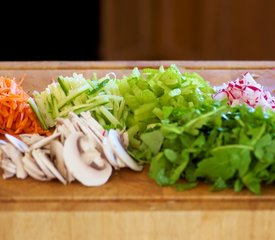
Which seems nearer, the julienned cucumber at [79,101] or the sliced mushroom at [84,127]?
the sliced mushroom at [84,127]

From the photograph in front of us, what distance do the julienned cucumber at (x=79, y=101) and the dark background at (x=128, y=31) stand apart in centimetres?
202

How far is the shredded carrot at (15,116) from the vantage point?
1.54 m

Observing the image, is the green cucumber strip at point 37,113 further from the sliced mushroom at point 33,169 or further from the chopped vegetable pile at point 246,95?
the chopped vegetable pile at point 246,95

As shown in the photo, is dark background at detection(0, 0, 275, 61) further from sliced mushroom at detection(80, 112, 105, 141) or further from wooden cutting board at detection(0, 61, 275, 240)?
wooden cutting board at detection(0, 61, 275, 240)

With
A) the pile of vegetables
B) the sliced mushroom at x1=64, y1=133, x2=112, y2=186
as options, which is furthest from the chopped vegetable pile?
the sliced mushroom at x1=64, y1=133, x2=112, y2=186

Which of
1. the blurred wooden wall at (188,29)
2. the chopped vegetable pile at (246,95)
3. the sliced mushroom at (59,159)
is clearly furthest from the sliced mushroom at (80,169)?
the blurred wooden wall at (188,29)

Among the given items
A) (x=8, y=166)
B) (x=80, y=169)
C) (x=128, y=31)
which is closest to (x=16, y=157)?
(x=8, y=166)

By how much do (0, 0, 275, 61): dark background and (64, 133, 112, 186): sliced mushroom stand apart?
7.44 feet

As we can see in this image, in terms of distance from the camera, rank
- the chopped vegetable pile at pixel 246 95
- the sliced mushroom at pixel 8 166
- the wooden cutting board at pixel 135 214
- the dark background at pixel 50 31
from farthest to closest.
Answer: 1. the dark background at pixel 50 31
2. the chopped vegetable pile at pixel 246 95
3. the sliced mushroom at pixel 8 166
4. the wooden cutting board at pixel 135 214

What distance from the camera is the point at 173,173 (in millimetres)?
1311

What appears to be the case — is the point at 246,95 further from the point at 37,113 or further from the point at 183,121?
the point at 37,113

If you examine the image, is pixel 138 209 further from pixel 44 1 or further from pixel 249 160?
pixel 44 1

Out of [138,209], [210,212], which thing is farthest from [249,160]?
[138,209]

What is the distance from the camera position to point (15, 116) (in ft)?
5.09
